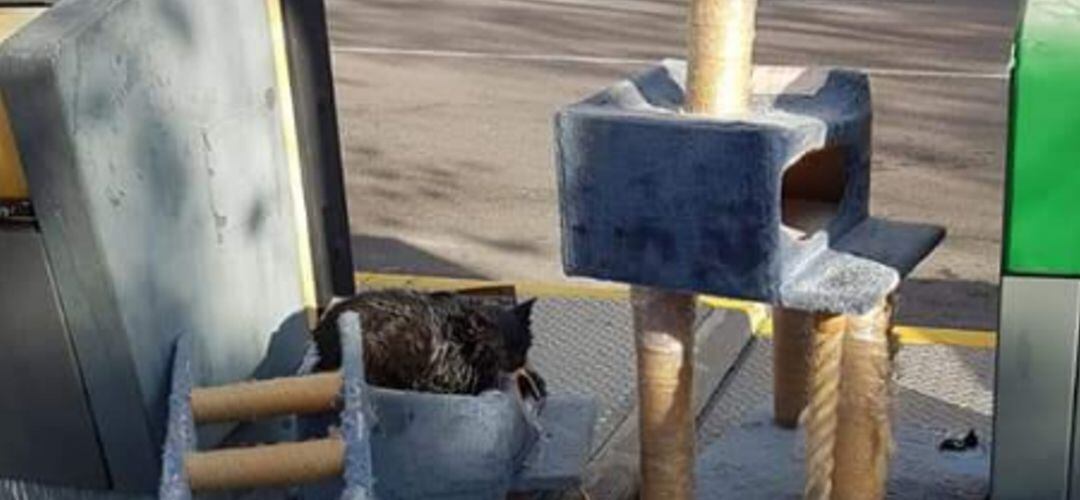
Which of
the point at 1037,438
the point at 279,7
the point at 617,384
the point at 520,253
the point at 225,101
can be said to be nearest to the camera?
the point at 1037,438

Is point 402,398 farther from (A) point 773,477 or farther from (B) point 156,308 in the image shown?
(A) point 773,477

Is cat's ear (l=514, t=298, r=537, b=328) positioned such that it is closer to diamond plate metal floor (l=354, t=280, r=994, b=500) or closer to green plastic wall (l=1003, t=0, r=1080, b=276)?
diamond plate metal floor (l=354, t=280, r=994, b=500)

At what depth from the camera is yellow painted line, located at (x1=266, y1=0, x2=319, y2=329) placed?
2469 millimetres

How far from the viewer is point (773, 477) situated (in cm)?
249

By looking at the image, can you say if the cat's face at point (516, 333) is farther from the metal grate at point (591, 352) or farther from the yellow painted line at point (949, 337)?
A: the yellow painted line at point (949, 337)

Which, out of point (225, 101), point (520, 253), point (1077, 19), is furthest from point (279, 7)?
point (520, 253)

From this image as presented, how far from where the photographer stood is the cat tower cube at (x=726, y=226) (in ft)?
6.12

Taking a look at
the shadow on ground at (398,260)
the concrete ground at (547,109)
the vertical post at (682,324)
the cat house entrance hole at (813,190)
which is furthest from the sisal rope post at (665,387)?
the shadow on ground at (398,260)

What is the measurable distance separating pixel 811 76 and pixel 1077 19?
451mm

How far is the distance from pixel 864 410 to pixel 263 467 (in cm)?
76

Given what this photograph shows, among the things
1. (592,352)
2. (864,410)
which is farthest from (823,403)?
(592,352)

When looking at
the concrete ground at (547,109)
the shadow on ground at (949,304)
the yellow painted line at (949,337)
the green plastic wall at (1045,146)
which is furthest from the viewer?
the concrete ground at (547,109)

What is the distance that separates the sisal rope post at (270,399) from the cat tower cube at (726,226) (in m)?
0.37

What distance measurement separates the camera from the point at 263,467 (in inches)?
77.0
